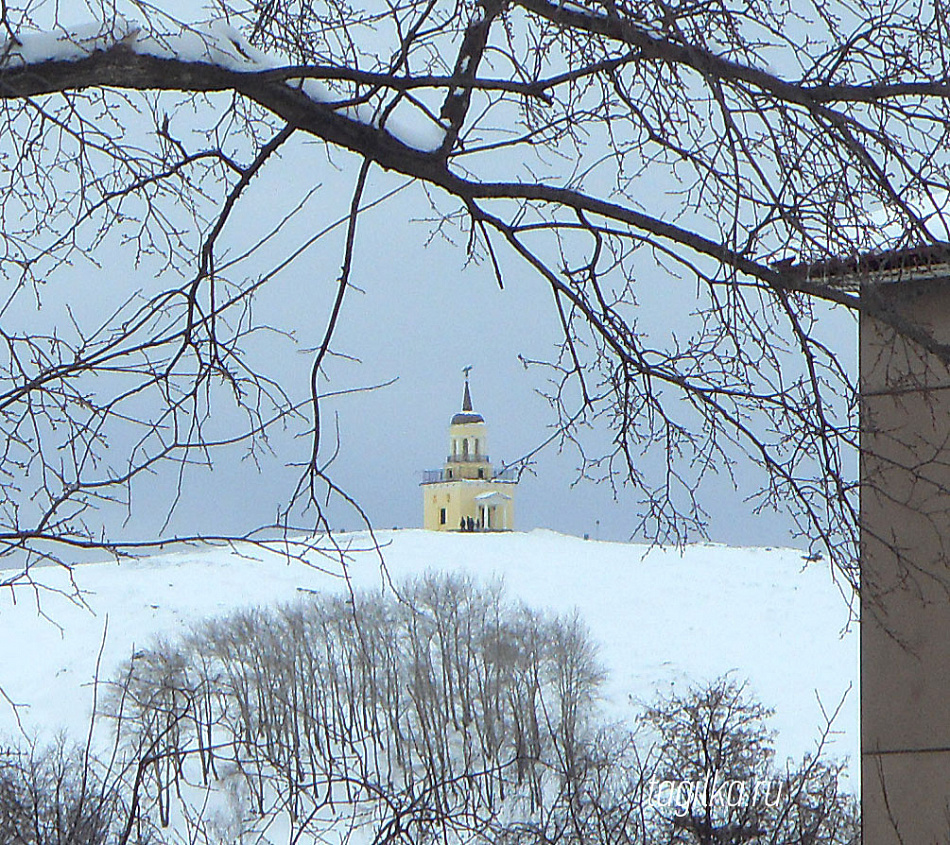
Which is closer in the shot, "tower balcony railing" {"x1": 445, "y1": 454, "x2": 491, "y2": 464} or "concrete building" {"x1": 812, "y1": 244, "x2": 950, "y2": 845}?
"concrete building" {"x1": 812, "y1": 244, "x2": 950, "y2": 845}

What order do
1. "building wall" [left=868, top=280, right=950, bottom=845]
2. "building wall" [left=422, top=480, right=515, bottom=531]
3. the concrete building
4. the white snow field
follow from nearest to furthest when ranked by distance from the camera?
the concrete building → "building wall" [left=868, top=280, right=950, bottom=845] → the white snow field → "building wall" [left=422, top=480, right=515, bottom=531]

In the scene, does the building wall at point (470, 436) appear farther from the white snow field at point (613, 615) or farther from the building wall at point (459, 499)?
the white snow field at point (613, 615)

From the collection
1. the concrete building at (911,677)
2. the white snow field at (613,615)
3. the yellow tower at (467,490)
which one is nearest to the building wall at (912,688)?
the concrete building at (911,677)

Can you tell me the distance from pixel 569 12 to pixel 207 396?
115 centimetres

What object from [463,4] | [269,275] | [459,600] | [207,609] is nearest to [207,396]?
[269,275]

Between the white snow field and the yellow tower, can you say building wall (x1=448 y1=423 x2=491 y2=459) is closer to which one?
the yellow tower

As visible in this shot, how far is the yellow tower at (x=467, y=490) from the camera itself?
7412cm

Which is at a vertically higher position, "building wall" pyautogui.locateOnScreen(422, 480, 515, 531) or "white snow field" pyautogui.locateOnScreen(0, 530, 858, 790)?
"building wall" pyautogui.locateOnScreen(422, 480, 515, 531)

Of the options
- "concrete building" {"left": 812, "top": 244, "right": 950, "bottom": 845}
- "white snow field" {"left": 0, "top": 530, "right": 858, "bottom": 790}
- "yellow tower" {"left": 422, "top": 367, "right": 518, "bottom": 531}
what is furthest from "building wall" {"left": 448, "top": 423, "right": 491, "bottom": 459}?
"concrete building" {"left": 812, "top": 244, "right": 950, "bottom": 845}

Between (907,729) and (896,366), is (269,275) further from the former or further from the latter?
(907,729)

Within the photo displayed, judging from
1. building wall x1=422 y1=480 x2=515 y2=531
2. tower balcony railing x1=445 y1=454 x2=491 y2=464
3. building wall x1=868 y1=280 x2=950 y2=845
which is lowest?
building wall x1=868 y1=280 x2=950 y2=845

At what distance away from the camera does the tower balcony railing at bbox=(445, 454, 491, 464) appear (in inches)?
2960

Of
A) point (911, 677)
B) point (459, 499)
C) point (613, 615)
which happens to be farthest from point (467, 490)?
point (911, 677)

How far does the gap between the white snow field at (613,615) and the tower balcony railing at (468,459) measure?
15.3m
